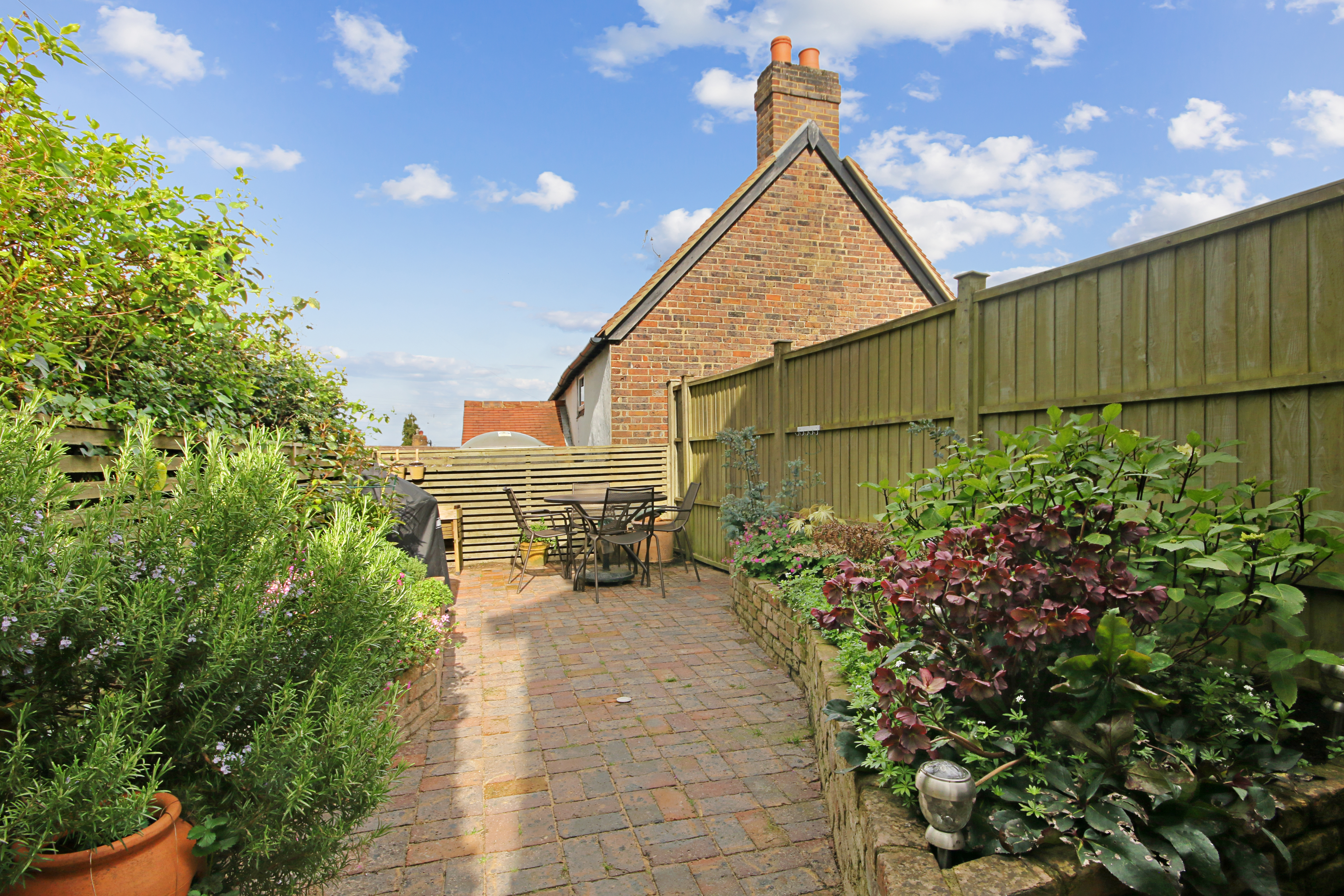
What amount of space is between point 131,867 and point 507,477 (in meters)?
7.86

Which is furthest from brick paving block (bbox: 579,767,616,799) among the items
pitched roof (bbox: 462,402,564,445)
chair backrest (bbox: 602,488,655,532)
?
pitched roof (bbox: 462,402,564,445)

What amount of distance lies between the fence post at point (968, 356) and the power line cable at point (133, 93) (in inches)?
161

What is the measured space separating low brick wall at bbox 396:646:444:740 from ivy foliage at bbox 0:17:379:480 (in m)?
1.46

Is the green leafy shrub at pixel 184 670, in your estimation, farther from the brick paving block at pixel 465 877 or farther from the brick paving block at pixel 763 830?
the brick paving block at pixel 763 830

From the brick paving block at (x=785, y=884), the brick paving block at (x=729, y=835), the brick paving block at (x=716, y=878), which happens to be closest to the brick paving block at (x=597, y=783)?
the brick paving block at (x=729, y=835)

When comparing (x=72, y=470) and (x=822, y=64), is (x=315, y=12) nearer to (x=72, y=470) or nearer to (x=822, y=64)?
(x=72, y=470)

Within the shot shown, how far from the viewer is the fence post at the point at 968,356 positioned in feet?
13.3

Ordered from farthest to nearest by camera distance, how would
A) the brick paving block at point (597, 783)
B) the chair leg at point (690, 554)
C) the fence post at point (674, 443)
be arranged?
1. the fence post at point (674, 443)
2. the chair leg at point (690, 554)
3. the brick paving block at point (597, 783)

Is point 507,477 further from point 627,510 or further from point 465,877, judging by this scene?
point 465,877

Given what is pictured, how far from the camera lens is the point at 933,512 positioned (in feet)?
8.95

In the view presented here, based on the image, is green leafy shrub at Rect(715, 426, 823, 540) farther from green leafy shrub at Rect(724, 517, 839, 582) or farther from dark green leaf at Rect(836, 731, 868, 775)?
dark green leaf at Rect(836, 731, 868, 775)

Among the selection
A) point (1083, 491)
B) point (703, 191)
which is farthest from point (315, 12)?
point (703, 191)

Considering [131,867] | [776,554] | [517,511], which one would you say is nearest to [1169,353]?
[776,554]

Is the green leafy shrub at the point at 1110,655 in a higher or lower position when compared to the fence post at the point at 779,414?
lower
